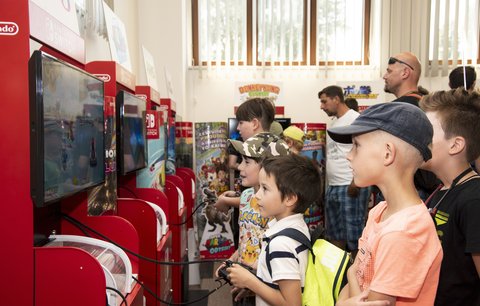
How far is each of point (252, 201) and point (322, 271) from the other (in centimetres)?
65

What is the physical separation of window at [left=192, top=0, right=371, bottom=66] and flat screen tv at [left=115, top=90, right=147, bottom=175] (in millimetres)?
4225

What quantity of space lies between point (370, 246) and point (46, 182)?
84 centimetres

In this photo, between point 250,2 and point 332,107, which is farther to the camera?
point 250,2

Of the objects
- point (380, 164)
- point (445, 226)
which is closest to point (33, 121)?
point (380, 164)

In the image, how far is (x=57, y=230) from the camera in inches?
59.4

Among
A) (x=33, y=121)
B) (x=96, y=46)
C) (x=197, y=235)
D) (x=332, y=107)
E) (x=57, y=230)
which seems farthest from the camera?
(x=197, y=235)

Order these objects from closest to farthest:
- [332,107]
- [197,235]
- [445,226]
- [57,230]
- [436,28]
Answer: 1. [445,226]
2. [57,230]
3. [332,107]
4. [197,235]
5. [436,28]

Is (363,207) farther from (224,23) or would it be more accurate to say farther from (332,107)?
(224,23)

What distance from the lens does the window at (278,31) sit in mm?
6473

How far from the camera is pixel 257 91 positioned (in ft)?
20.0

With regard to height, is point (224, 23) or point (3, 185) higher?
point (224, 23)

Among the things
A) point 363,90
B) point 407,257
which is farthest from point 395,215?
point 363,90

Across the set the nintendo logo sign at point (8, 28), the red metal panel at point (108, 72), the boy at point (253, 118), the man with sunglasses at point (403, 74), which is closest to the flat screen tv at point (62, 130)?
the nintendo logo sign at point (8, 28)

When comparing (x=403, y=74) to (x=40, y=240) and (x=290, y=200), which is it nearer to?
(x=290, y=200)
